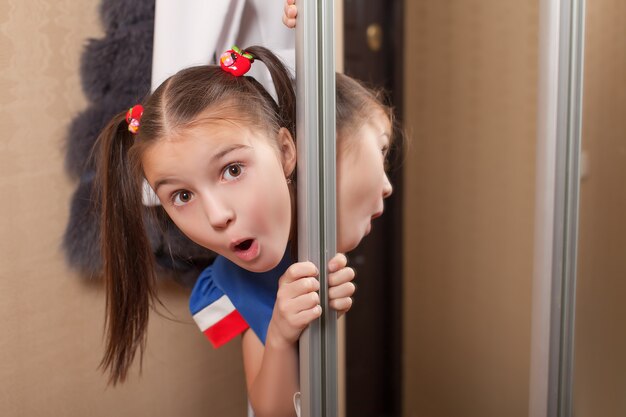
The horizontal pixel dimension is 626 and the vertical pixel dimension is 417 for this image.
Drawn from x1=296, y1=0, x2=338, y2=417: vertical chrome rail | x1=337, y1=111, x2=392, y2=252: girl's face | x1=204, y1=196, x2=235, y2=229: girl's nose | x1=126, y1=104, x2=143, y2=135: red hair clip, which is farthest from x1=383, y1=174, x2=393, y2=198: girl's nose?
x1=126, y1=104, x2=143, y2=135: red hair clip

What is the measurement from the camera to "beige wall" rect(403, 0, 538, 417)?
959 mm

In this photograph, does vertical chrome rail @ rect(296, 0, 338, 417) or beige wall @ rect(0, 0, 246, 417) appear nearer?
vertical chrome rail @ rect(296, 0, 338, 417)

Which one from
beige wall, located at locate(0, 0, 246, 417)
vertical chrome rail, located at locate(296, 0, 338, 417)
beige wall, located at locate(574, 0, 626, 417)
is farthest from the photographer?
beige wall, located at locate(574, 0, 626, 417)

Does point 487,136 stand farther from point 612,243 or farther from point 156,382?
point 156,382

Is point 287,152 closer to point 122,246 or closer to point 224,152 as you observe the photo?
point 224,152

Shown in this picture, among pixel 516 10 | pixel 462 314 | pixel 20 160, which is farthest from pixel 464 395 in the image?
pixel 20 160

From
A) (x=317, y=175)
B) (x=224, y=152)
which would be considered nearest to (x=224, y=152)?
(x=224, y=152)

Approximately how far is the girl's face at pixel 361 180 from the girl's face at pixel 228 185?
7 cm

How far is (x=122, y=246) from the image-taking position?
2.92ft

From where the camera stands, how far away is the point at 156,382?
1.05 m

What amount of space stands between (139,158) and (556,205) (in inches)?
23.3

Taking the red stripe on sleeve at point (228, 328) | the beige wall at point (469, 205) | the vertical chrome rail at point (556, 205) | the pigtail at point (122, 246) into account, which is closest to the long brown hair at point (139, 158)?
the pigtail at point (122, 246)

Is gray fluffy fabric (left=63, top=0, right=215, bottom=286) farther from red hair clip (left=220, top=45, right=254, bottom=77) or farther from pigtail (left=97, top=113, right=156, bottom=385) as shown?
red hair clip (left=220, top=45, right=254, bottom=77)

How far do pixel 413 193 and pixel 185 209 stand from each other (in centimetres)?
36
